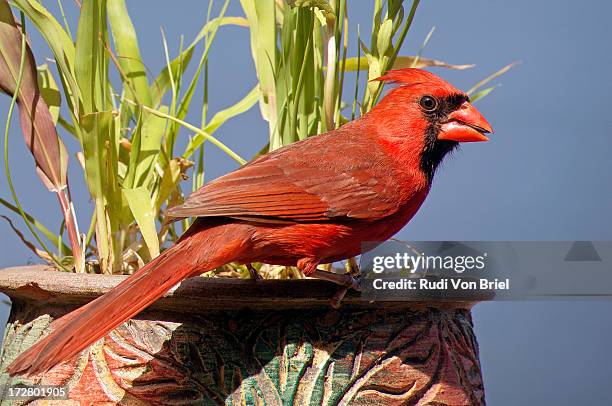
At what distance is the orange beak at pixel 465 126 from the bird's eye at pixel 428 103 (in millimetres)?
35

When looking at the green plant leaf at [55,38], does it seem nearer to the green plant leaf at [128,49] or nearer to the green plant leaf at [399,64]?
the green plant leaf at [128,49]

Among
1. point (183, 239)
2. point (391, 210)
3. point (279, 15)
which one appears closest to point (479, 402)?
point (391, 210)

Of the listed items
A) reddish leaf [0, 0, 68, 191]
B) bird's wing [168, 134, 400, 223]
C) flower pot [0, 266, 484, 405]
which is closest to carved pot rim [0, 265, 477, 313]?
flower pot [0, 266, 484, 405]

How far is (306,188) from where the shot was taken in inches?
68.0

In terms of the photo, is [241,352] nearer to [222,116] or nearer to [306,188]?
[306,188]

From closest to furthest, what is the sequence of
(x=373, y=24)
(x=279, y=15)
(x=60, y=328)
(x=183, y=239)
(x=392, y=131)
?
1. (x=60, y=328)
2. (x=183, y=239)
3. (x=392, y=131)
4. (x=373, y=24)
5. (x=279, y=15)

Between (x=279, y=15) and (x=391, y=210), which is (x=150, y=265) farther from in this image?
(x=279, y=15)

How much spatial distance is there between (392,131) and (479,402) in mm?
562

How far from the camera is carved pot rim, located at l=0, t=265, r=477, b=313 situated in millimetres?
1680

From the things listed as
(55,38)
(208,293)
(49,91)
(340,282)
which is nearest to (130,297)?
(208,293)

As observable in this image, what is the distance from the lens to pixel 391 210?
5.73ft

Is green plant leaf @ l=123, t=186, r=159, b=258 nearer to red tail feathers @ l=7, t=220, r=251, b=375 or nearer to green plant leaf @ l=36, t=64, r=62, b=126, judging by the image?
red tail feathers @ l=7, t=220, r=251, b=375

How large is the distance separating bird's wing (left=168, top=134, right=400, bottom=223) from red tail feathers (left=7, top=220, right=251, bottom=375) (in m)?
0.05

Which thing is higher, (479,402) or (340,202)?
(340,202)
